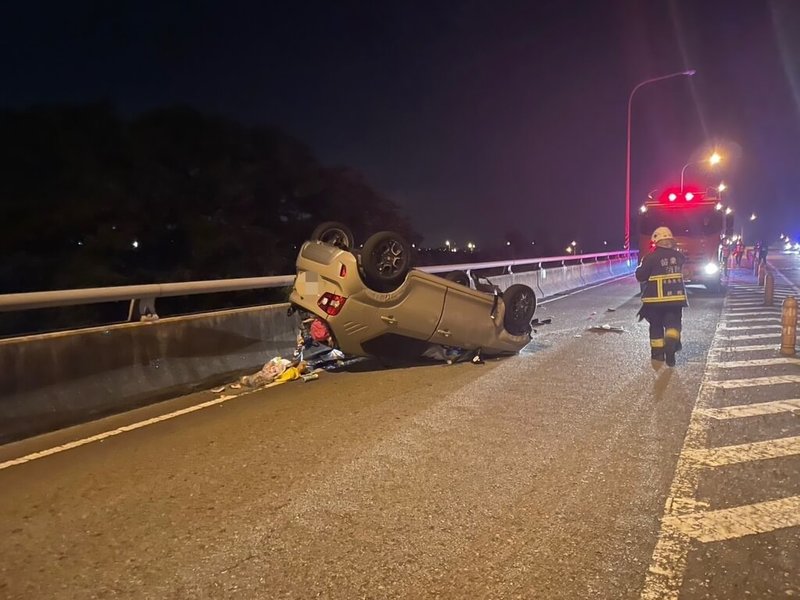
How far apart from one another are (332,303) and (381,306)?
54 cm

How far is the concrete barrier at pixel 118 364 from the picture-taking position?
16.2 ft

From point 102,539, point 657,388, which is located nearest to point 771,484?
point 657,388

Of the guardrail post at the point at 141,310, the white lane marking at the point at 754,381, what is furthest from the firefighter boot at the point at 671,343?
the guardrail post at the point at 141,310

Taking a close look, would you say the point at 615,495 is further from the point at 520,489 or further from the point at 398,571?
the point at 398,571

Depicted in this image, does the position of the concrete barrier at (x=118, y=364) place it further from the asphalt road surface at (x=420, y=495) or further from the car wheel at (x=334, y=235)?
the car wheel at (x=334, y=235)

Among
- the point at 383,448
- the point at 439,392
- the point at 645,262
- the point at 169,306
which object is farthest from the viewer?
the point at 169,306

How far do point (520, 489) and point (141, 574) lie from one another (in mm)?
2172

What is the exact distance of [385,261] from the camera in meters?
6.76

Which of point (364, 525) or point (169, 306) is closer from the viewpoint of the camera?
point (364, 525)

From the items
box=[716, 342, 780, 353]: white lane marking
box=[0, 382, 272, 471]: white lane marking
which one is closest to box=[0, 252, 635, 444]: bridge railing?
box=[0, 382, 272, 471]: white lane marking

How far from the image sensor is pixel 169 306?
19.5 meters

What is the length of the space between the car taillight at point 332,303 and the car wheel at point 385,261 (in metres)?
0.35

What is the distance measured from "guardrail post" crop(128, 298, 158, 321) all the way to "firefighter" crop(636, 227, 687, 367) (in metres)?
→ 5.74

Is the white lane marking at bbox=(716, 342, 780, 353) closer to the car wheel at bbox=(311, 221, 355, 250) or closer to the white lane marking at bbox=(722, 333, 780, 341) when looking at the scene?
the white lane marking at bbox=(722, 333, 780, 341)
